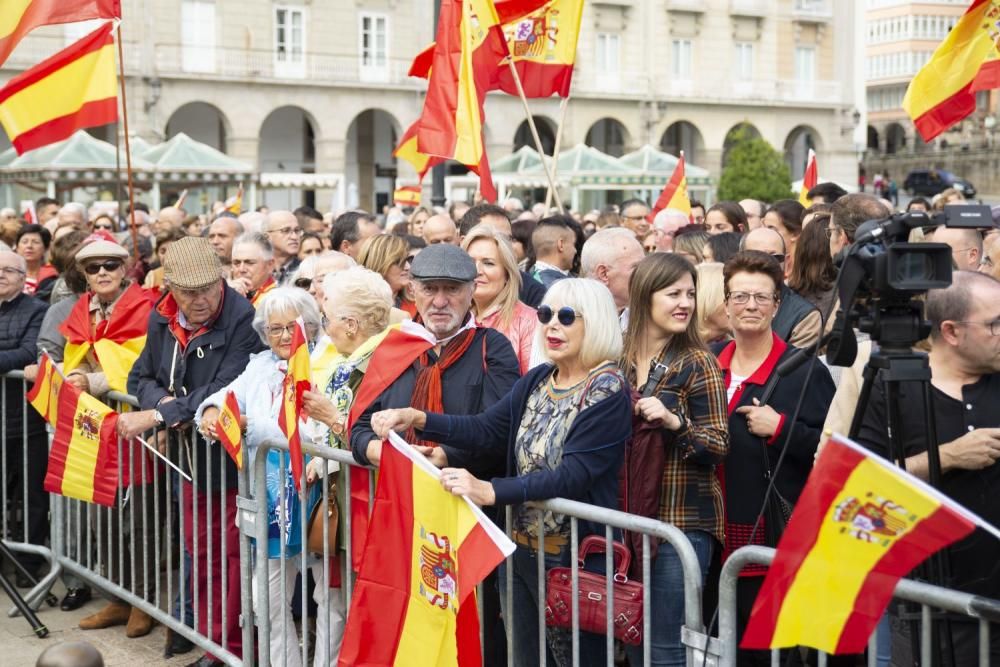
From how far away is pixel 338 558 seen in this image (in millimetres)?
5109

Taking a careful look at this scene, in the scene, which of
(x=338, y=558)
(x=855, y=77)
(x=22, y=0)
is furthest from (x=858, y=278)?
(x=855, y=77)

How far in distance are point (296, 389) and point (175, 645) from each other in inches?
81.4

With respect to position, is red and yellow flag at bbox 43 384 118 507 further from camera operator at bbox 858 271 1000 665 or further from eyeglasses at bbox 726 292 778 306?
camera operator at bbox 858 271 1000 665

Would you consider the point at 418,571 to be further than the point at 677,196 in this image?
No

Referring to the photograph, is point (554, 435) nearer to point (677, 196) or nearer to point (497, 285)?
point (497, 285)

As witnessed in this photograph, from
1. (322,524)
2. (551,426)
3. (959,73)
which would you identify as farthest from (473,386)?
(959,73)

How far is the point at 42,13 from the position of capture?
26.3ft

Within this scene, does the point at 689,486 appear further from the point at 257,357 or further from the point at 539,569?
the point at 257,357

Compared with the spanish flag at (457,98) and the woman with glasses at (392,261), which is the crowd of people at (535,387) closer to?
the woman with glasses at (392,261)

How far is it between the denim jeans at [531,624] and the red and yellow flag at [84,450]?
105 inches

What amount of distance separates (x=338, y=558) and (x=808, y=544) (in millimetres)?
2658

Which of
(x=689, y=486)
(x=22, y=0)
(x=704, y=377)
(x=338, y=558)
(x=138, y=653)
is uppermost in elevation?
(x=22, y=0)

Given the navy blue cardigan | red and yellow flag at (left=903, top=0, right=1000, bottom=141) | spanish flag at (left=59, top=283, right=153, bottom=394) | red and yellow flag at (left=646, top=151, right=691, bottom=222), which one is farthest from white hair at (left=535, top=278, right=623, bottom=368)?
red and yellow flag at (left=646, top=151, right=691, bottom=222)

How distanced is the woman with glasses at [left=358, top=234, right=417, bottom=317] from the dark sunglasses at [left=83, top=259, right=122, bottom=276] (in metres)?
1.39
